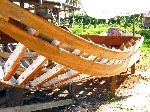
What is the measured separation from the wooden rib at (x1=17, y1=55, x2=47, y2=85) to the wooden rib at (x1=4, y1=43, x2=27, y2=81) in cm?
32

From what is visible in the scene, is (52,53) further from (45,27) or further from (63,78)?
(63,78)

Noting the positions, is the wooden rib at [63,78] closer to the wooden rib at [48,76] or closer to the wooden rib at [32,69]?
the wooden rib at [48,76]

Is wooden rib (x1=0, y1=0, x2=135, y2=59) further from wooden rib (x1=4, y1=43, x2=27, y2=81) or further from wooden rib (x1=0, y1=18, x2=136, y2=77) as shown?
wooden rib (x1=4, y1=43, x2=27, y2=81)

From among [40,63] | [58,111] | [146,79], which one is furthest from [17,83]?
[146,79]

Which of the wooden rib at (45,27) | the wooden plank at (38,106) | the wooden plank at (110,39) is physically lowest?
the wooden plank at (38,106)

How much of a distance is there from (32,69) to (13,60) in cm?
64

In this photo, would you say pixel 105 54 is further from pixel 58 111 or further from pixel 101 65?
pixel 58 111

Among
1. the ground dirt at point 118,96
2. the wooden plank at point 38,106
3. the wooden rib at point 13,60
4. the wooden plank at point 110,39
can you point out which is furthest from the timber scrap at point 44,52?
the wooden plank at point 110,39

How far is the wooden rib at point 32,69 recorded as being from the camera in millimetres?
5750

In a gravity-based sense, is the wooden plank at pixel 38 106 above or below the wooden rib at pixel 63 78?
below

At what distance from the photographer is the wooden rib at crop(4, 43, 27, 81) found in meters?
5.18

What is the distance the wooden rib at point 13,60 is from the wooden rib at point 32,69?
321mm

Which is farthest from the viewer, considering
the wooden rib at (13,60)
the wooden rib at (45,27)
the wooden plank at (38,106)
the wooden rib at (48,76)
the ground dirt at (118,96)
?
the ground dirt at (118,96)

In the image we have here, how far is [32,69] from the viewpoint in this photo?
5.99 metres
